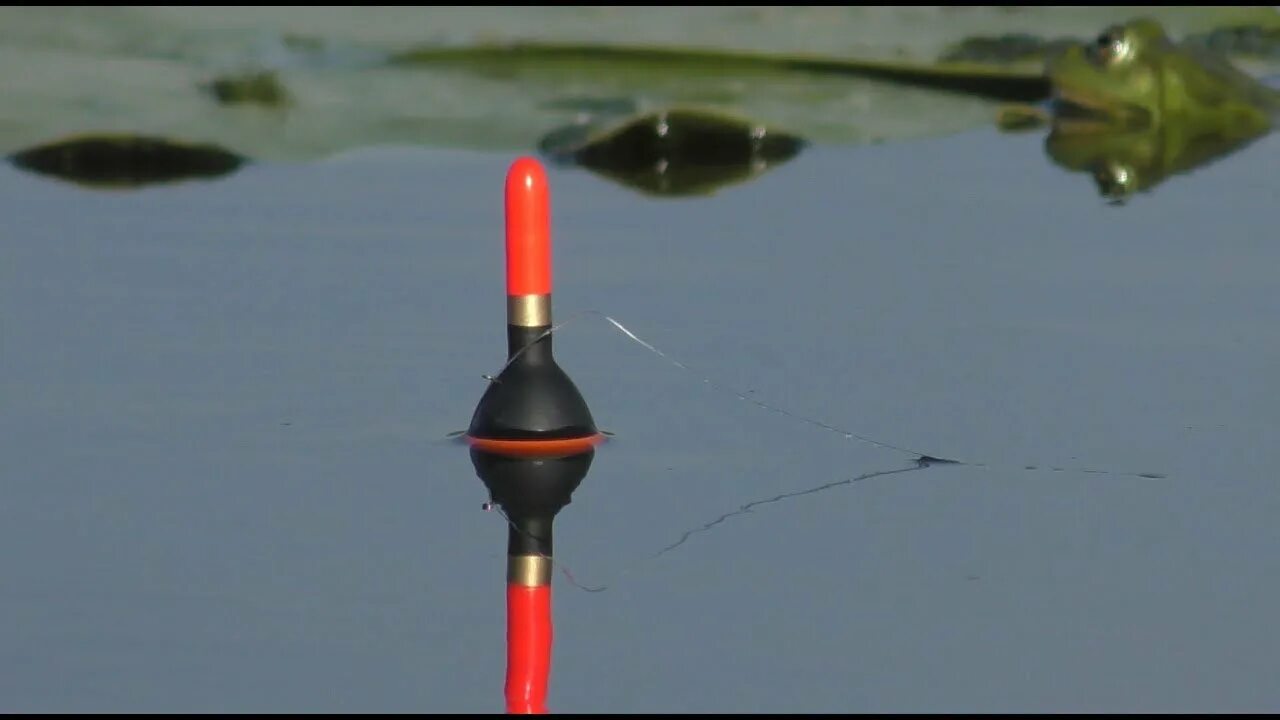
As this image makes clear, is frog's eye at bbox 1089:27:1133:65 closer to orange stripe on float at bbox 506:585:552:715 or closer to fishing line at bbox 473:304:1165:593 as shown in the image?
fishing line at bbox 473:304:1165:593

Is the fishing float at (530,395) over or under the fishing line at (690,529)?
over

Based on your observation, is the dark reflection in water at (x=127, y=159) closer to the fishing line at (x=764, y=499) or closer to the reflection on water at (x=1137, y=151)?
the reflection on water at (x=1137, y=151)

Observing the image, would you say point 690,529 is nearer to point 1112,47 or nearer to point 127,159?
point 127,159

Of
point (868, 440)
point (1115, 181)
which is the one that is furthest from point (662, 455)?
point (1115, 181)

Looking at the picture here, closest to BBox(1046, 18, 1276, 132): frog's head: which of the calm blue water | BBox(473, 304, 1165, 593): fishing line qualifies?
the calm blue water

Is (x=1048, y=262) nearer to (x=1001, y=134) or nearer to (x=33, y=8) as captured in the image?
(x=1001, y=134)

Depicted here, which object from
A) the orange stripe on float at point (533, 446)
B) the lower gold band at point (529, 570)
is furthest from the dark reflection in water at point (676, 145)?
the lower gold band at point (529, 570)

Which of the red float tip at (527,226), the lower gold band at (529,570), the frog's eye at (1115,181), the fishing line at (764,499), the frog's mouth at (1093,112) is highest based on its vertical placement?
the frog's mouth at (1093,112)
